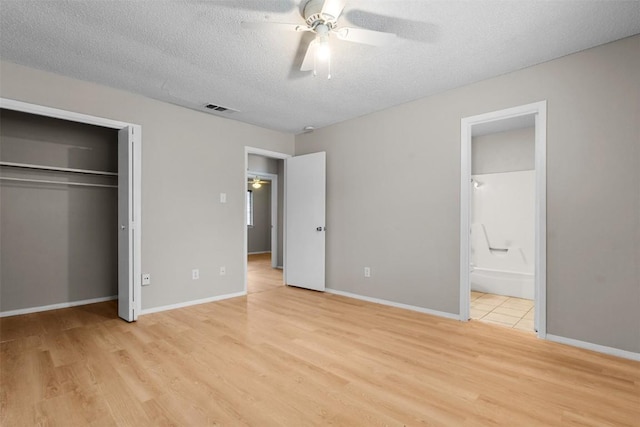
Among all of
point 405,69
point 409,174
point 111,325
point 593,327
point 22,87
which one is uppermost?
point 405,69

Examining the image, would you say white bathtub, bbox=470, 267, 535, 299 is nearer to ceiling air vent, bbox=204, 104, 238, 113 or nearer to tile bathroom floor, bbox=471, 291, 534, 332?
tile bathroom floor, bbox=471, 291, 534, 332

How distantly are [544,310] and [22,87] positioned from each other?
5063 mm

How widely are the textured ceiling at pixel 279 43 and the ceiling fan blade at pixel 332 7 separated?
162 millimetres

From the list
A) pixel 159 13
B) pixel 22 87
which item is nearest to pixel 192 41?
A: pixel 159 13

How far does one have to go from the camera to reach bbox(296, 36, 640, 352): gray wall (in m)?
2.58

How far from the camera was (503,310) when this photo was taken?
12.7ft

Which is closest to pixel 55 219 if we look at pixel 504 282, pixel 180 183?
pixel 180 183

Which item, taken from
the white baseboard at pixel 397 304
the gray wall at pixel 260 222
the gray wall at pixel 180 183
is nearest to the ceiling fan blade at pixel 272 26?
the gray wall at pixel 180 183

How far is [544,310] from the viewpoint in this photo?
2.91 meters

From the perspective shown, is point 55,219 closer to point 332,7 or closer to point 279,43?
point 279,43

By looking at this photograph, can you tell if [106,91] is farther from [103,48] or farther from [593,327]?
[593,327]

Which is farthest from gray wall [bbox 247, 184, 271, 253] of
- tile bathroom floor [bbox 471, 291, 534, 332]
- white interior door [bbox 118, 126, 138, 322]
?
tile bathroom floor [bbox 471, 291, 534, 332]

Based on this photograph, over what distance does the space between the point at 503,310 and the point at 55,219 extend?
5.49m

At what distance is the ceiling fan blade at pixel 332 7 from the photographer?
77.7 inches
